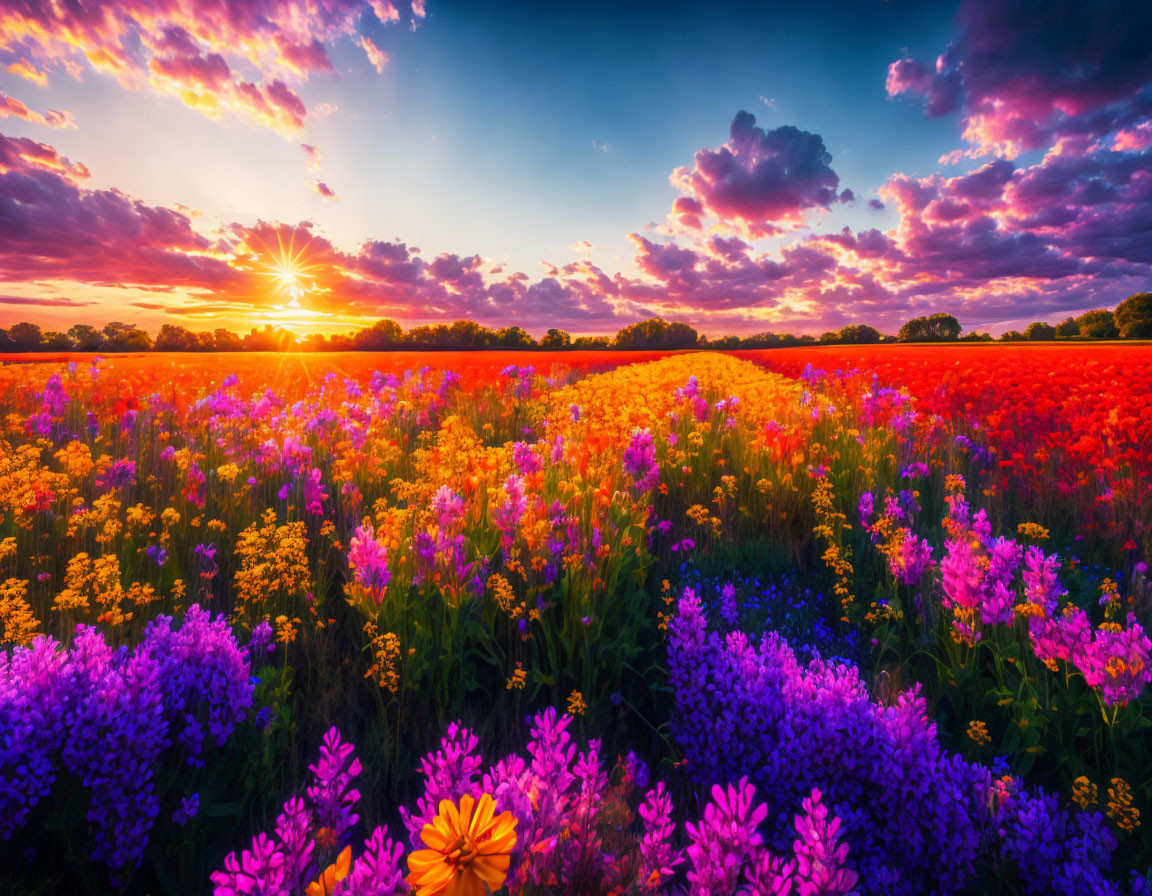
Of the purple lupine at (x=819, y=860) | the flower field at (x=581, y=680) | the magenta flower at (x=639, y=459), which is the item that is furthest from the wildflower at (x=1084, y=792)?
the magenta flower at (x=639, y=459)

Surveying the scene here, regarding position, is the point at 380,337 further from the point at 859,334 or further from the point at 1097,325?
the point at 1097,325

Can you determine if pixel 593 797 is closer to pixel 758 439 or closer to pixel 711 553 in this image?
pixel 711 553

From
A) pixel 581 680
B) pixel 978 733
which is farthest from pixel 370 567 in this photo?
pixel 978 733

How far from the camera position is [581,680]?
2.33m

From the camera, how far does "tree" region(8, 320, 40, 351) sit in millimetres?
42031

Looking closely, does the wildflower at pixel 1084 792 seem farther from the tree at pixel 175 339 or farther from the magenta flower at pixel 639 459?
the tree at pixel 175 339

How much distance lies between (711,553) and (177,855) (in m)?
2.92

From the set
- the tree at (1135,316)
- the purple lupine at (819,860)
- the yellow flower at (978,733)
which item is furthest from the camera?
the tree at (1135,316)

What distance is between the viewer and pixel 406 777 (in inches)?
74.6

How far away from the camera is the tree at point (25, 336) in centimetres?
4203

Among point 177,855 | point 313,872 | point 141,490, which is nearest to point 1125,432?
point 313,872

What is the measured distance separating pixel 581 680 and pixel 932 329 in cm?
11760

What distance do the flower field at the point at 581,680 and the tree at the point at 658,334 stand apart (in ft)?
239

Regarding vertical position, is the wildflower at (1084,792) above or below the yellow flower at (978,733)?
above
